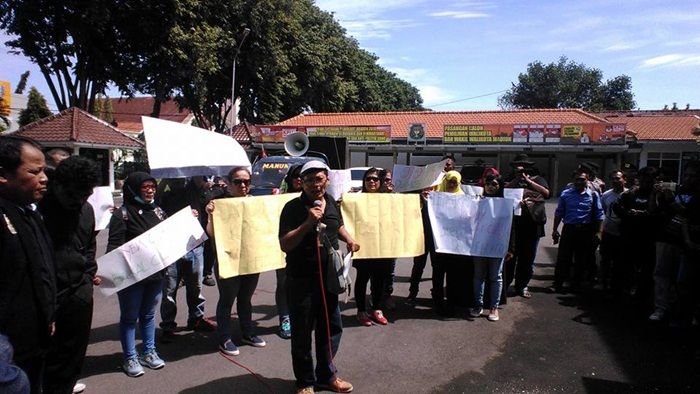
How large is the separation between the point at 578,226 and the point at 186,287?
5.17 metres

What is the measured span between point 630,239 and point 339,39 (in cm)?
2875

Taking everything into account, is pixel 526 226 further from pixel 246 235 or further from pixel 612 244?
pixel 246 235

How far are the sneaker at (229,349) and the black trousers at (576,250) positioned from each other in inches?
186

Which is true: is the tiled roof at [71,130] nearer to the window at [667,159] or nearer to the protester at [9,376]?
the protester at [9,376]

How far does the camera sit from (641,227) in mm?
6055

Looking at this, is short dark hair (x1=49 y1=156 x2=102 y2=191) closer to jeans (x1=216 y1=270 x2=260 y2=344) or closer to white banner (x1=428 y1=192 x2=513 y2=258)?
jeans (x1=216 y1=270 x2=260 y2=344)

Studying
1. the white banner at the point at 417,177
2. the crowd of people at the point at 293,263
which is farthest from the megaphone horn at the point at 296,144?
the white banner at the point at 417,177

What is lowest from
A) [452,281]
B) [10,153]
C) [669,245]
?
[452,281]

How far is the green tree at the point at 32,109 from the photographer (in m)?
30.5

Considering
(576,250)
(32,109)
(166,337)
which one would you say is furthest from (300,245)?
(32,109)

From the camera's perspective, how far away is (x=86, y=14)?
649 inches

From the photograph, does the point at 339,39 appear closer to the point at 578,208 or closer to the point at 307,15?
the point at 307,15

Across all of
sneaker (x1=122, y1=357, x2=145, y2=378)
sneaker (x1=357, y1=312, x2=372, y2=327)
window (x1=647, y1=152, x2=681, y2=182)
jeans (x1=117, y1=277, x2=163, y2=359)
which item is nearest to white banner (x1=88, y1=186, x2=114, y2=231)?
jeans (x1=117, y1=277, x2=163, y2=359)

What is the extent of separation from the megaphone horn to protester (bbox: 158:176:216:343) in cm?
688
